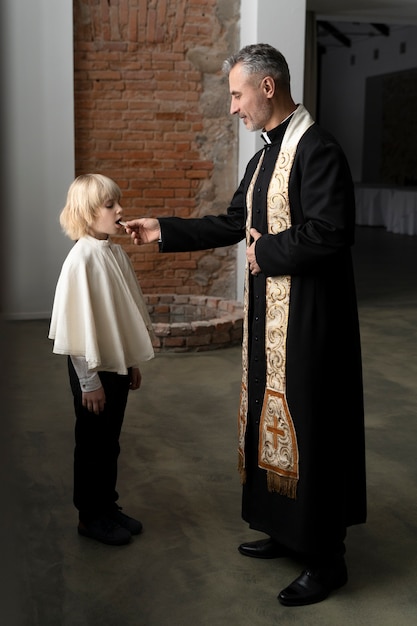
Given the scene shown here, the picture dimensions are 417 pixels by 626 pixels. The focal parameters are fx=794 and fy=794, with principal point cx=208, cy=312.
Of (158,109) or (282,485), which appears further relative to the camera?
(158,109)

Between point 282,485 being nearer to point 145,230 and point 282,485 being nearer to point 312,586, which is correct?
point 312,586

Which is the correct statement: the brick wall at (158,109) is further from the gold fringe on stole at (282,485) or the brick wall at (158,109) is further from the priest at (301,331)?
the gold fringe on stole at (282,485)

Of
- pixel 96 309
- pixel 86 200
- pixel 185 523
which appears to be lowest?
pixel 185 523

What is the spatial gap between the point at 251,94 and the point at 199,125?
523 centimetres

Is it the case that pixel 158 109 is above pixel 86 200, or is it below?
above

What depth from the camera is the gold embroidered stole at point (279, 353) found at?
2510mm

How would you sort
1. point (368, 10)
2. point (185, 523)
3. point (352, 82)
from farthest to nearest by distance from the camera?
point (352, 82), point (368, 10), point (185, 523)

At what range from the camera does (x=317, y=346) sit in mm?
2502

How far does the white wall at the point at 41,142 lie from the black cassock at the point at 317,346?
4657 mm

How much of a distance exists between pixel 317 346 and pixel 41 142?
519cm

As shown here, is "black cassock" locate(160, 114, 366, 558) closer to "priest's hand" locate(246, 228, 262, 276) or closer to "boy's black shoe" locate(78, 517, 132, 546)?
"priest's hand" locate(246, 228, 262, 276)

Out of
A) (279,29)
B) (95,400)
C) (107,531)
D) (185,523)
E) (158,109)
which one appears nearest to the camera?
(95,400)

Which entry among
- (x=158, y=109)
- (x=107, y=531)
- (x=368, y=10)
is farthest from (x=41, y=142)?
(x=107, y=531)

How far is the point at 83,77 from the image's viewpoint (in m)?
7.27
